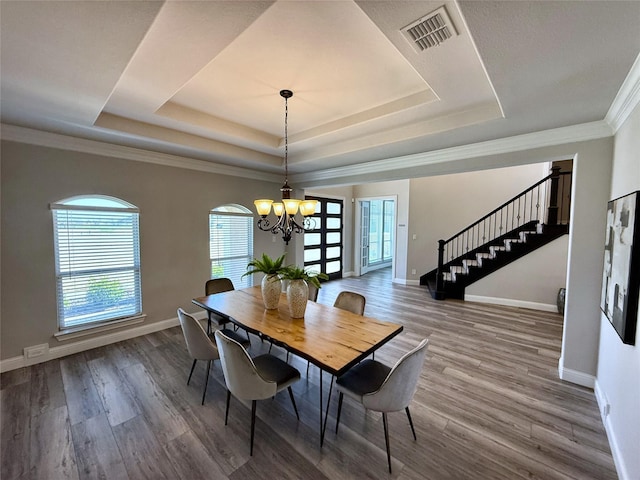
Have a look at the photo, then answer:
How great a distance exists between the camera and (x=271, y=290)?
264cm

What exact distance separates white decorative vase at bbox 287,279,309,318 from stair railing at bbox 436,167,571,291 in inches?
163

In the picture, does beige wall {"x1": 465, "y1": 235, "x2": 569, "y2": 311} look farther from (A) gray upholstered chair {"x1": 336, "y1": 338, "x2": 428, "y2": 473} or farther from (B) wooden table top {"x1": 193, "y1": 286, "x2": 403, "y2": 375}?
(A) gray upholstered chair {"x1": 336, "y1": 338, "x2": 428, "y2": 473}

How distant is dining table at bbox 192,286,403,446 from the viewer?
1.78 m

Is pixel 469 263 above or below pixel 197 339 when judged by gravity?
above

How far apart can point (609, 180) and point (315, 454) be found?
350 cm

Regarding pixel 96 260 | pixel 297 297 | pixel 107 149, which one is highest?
pixel 107 149

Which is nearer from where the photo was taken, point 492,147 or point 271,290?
point 271,290

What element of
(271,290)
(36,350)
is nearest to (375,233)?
(271,290)

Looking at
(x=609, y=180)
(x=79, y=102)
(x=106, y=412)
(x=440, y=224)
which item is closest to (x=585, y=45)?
(x=609, y=180)

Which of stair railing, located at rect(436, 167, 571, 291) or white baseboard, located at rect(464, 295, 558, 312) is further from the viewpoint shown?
stair railing, located at rect(436, 167, 571, 291)

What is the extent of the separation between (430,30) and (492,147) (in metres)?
2.20

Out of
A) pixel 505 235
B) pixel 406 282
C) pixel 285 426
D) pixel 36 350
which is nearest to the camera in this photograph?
pixel 285 426

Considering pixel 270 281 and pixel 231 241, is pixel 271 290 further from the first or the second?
pixel 231 241

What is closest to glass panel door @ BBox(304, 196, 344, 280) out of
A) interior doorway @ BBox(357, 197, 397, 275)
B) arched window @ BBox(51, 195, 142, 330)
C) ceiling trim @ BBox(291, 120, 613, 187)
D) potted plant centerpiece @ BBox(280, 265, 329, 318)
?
interior doorway @ BBox(357, 197, 397, 275)
